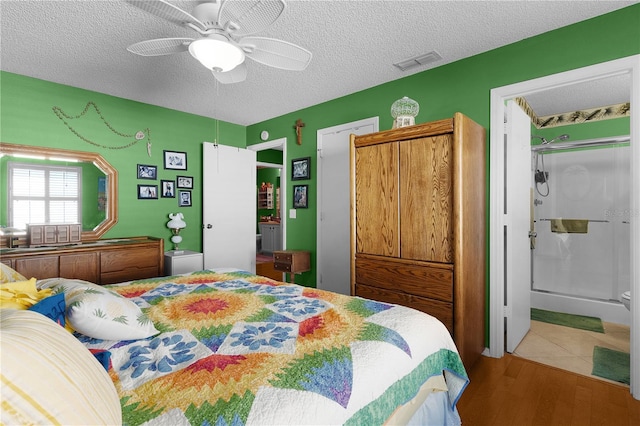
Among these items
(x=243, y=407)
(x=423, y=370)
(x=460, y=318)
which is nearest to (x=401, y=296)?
(x=460, y=318)

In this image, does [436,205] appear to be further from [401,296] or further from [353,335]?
[353,335]

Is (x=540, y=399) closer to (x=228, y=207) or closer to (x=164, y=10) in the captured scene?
(x=164, y=10)

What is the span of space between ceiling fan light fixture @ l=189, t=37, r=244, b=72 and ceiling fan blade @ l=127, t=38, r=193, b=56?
107 millimetres

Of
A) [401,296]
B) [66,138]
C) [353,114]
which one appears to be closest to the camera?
[401,296]

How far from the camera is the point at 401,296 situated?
2.53 meters

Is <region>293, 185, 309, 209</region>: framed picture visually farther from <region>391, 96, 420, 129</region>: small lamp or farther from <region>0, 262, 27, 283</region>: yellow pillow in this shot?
<region>0, 262, 27, 283</region>: yellow pillow

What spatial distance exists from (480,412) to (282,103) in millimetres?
3676

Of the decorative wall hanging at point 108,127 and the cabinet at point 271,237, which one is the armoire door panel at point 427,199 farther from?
the cabinet at point 271,237

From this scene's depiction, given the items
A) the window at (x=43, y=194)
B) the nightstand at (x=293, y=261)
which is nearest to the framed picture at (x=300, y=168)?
the nightstand at (x=293, y=261)

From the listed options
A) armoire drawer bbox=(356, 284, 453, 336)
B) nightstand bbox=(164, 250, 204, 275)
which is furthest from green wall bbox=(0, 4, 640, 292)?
armoire drawer bbox=(356, 284, 453, 336)

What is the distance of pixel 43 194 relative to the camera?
3.25 metres

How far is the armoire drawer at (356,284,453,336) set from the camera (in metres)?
2.27

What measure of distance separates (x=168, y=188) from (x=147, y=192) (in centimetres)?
27

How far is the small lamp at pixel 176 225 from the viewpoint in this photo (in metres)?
4.01
